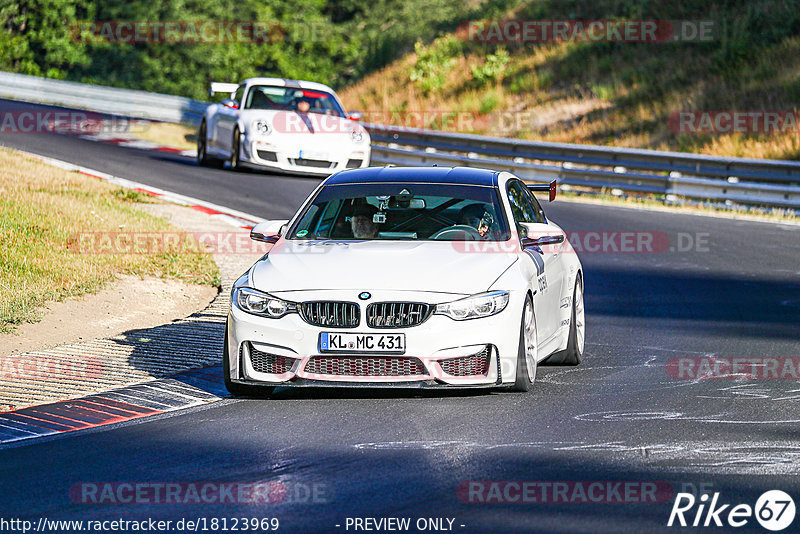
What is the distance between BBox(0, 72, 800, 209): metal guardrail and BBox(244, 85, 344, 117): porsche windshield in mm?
3697

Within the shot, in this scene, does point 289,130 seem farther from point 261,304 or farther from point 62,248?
point 261,304

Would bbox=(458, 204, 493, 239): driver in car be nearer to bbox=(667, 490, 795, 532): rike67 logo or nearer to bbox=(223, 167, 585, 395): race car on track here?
bbox=(223, 167, 585, 395): race car on track

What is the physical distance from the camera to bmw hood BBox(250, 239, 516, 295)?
26.9 feet

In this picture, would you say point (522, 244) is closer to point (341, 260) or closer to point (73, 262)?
point (341, 260)

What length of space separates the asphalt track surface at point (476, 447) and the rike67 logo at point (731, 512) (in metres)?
0.06

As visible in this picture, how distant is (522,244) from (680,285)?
18.8ft

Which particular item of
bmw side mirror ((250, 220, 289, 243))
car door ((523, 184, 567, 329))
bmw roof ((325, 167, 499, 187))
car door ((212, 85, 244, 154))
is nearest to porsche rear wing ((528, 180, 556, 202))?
car door ((523, 184, 567, 329))

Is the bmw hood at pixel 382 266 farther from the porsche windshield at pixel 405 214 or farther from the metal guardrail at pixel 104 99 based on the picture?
the metal guardrail at pixel 104 99

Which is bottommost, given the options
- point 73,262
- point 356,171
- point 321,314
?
point 73,262

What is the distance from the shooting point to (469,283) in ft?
27.0

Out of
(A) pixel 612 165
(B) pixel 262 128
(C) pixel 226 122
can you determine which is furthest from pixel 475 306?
(A) pixel 612 165

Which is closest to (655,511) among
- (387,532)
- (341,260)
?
(387,532)

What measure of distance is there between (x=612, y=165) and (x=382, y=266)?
1728 cm

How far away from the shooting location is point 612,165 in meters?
25.0
